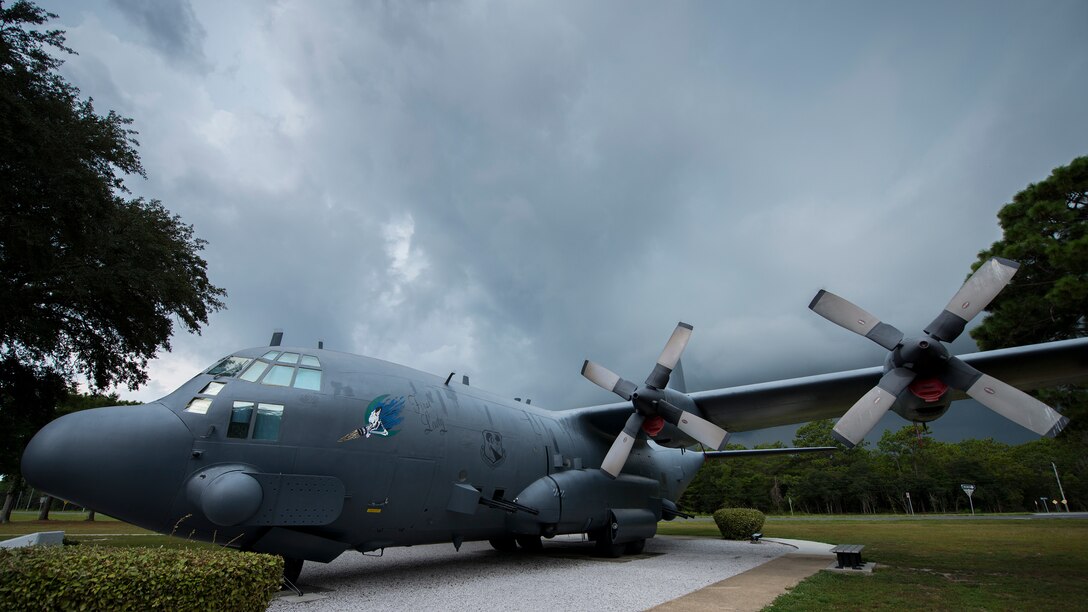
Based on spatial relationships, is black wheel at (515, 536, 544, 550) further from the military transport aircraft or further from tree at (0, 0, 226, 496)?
tree at (0, 0, 226, 496)

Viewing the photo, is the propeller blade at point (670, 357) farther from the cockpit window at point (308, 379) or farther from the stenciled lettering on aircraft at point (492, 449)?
the cockpit window at point (308, 379)

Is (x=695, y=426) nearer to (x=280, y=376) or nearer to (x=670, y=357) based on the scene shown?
(x=670, y=357)

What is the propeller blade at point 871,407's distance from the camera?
9.24m

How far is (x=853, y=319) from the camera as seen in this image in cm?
1048

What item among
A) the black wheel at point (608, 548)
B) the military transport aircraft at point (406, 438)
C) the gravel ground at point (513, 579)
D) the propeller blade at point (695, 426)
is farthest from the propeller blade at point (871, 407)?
the black wheel at point (608, 548)

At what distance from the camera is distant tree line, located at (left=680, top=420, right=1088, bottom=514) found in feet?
205

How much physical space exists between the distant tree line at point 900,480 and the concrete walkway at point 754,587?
5724cm

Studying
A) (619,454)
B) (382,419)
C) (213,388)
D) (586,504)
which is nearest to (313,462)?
(382,419)

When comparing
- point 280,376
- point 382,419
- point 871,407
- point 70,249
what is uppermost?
point 70,249

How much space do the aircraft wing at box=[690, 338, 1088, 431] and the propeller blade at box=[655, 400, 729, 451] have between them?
1785 mm

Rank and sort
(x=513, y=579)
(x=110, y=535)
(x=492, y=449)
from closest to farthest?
(x=513, y=579) → (x=492, y=449) → (x=110, y=535)

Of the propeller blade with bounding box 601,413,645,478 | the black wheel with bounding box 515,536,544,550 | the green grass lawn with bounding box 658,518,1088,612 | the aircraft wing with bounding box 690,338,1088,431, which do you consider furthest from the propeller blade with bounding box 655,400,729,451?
the black wheel with bounding box 515,536,544,550

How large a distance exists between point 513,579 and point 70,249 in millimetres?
14966

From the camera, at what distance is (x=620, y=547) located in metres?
14.4
